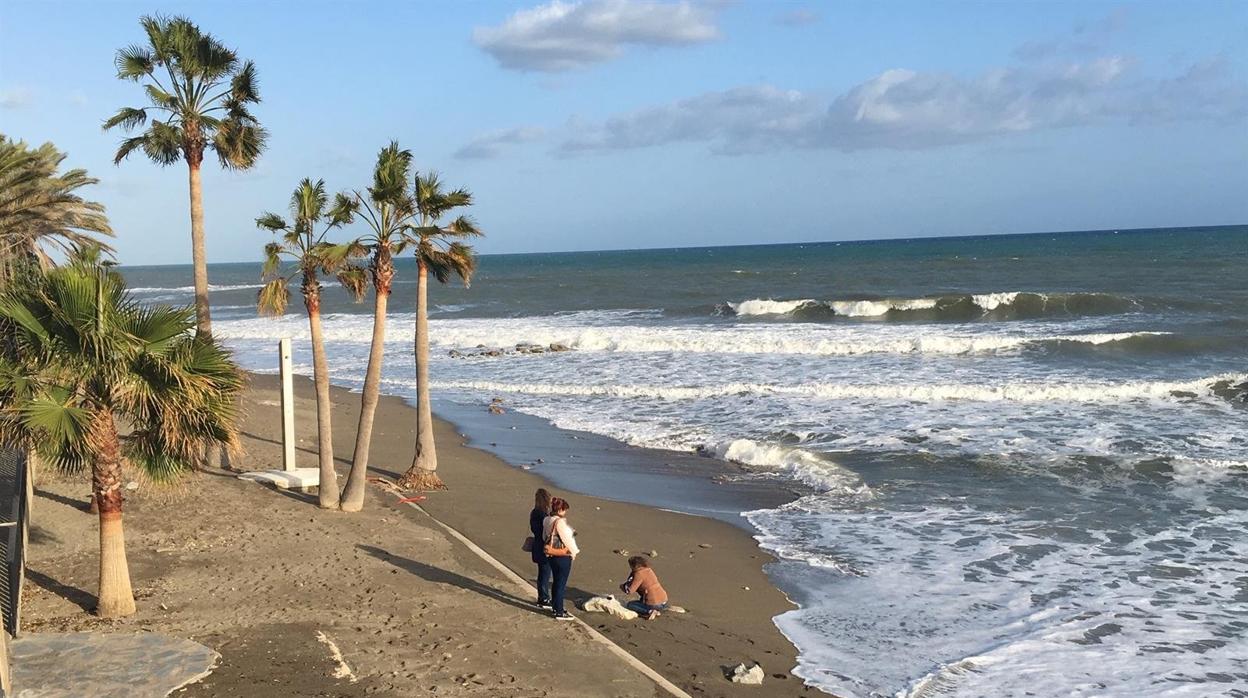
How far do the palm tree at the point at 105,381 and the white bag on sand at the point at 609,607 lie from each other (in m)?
3.94

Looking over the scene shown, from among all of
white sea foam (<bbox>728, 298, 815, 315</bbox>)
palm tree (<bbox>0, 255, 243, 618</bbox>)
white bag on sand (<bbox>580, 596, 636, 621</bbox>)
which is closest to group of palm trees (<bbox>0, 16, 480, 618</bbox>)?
palm tree (<bbox>0, 255, 243, 618</bbox>)

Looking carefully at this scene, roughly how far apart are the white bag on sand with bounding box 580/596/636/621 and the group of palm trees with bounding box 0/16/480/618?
3.92 meters

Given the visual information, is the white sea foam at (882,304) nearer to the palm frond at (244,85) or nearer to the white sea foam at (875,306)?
the white sea foam at (875,306)

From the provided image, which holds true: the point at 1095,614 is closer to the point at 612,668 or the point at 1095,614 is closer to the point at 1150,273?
the point at 612,668

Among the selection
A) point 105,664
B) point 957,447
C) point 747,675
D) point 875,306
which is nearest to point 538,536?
point 747,675

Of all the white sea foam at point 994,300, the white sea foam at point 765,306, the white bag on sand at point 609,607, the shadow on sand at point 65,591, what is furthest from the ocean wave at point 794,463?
the white sea foam at point 765,306

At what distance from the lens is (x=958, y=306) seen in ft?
164

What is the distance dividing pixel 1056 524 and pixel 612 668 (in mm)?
8209

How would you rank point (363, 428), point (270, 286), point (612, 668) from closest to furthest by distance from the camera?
point (612, 668) < point (270, 286) < point (363, 428)

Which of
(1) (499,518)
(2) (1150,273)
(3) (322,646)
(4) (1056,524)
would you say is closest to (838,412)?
(4) (1056,524)

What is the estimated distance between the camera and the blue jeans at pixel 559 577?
403 inches

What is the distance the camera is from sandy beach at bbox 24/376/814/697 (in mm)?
8805

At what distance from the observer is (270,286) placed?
43.6 feet

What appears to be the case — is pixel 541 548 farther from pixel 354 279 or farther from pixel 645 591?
pixel 354 279
